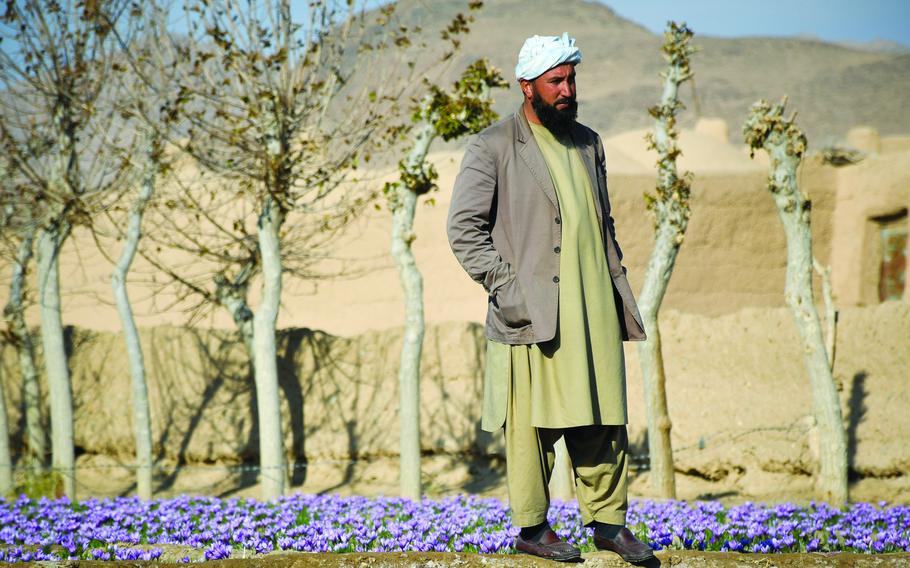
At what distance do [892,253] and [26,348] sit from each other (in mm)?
13668

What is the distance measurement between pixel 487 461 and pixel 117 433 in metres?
5.00

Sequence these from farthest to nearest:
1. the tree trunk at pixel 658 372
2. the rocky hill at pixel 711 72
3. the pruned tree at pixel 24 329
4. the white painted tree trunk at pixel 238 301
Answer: the rocky hill at pixel 711 72 < the white painted tree trunk at pixel 238 301 < the pruned tree at pixel 24 329 < the tree trunk at pixel 658 372

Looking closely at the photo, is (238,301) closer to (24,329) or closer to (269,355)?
(24,329)

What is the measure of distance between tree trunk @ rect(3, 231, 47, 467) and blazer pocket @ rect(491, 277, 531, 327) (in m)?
9.44

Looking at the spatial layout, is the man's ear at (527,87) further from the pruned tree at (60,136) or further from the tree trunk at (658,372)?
the pruned tree at (60,136)

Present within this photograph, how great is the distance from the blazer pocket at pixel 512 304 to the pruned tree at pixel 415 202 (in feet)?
18.3

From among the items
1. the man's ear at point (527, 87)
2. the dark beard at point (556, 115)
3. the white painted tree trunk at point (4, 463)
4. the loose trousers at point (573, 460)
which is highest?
the man's ear at point (527, 87)

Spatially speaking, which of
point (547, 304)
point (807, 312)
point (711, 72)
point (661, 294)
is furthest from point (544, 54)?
point (711, 72)

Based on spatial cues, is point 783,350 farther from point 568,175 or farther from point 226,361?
point 568,175

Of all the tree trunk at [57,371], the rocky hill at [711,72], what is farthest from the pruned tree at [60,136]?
the rocky hill at [711,72]

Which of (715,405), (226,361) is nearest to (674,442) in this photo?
(715,405)

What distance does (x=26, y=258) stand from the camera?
38.7 feet

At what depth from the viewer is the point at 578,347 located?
3.60 metres

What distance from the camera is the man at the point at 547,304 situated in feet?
11.9
